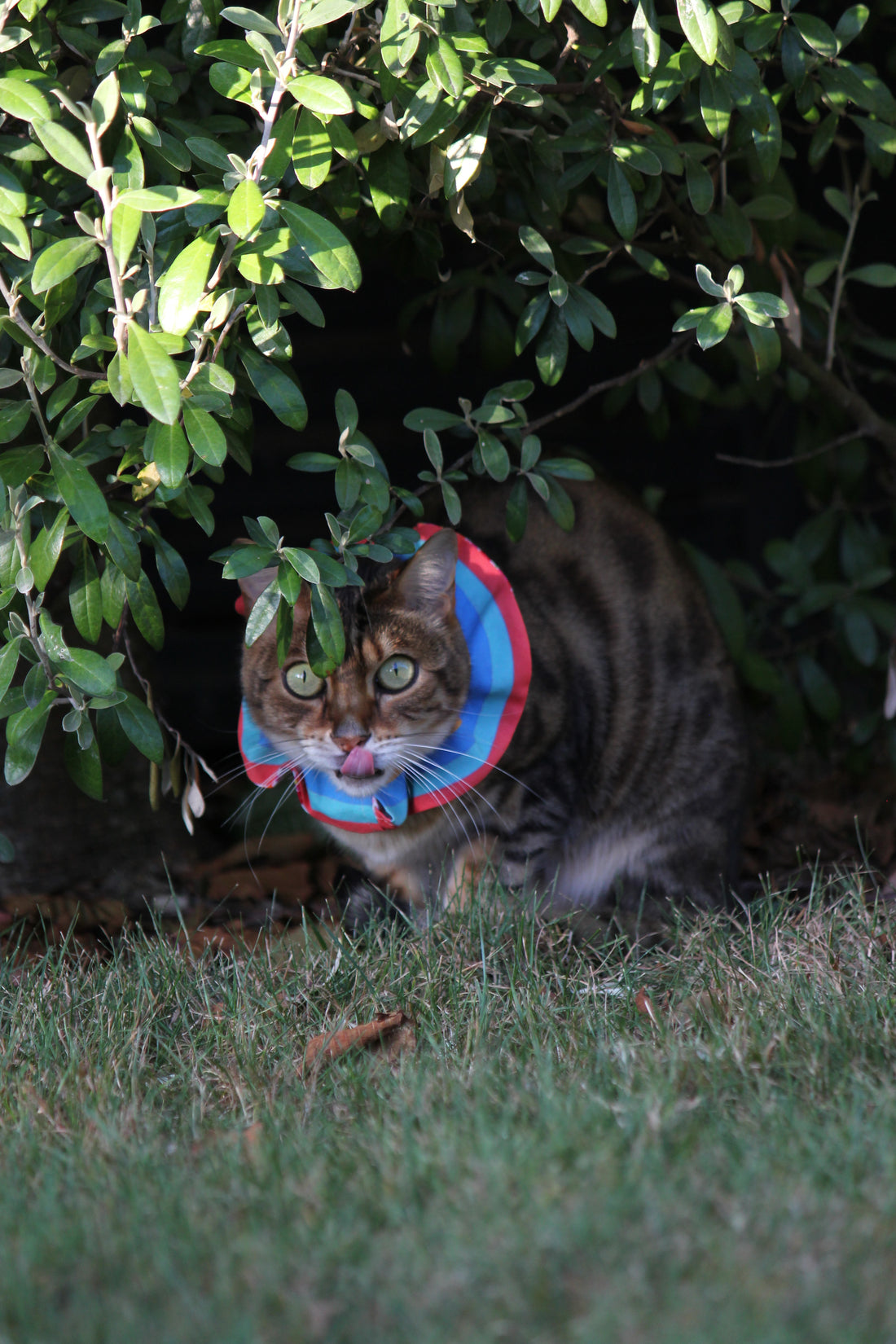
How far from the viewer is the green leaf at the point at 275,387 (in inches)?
81.1

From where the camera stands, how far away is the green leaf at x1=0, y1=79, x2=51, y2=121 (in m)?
1.75

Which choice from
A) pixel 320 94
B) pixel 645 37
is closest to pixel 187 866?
pixel 320 94

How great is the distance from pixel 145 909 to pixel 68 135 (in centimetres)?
204

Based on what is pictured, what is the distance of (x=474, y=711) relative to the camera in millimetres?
2701

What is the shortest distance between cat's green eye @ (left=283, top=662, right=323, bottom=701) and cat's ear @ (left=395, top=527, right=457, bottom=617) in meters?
0.25

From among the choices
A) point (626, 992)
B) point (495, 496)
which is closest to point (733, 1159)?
point (626, 992)

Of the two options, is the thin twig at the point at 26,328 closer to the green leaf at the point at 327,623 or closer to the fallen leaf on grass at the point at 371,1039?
the green leaf at the point at 327,623

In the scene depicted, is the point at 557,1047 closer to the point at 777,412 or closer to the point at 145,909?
the point at 145,909

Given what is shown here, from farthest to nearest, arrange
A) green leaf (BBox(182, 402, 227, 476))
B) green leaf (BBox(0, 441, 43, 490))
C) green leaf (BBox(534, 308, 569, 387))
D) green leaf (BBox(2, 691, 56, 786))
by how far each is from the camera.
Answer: green leaf (BBox(534, 308, 569, 387))
green leaf (BBox(2, 691, 56, 786))
green leaf (BBox(0, 441, 43, 490))
green leaf (BBox(182, 402, 227, 476))

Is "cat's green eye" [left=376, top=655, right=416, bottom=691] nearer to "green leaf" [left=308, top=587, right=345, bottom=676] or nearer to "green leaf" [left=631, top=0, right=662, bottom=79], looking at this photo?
"green leaf" [left=308, top=587, right=345, bottom=676]

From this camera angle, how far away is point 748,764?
3.28 metres

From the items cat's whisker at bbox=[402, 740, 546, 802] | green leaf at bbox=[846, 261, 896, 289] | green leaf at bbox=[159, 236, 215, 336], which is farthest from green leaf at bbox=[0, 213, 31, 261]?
green leaf at bbox=[846, 261, 896, 289]

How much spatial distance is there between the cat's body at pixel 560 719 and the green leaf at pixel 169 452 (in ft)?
2.13

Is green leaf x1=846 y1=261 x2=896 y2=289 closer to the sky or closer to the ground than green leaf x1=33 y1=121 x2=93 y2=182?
closer to the ground
